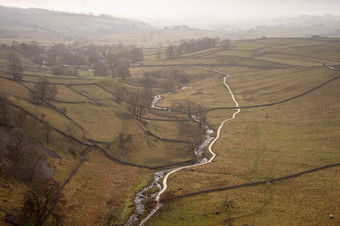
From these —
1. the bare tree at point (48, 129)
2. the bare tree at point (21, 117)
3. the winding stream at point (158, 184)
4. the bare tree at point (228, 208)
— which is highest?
the bare tree at point (21, 117)

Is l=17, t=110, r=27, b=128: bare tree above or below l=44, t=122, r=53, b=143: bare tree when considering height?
above

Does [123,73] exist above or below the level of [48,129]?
above

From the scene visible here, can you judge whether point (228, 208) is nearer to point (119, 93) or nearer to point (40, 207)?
point (40, 207)

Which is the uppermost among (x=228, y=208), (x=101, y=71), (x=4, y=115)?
(x=101, y=71)

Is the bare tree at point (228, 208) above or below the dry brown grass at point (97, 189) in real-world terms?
above

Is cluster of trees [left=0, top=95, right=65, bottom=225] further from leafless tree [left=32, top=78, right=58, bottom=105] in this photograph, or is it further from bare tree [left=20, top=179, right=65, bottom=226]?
leafless tree [left=32, top=78, right=58, bottom=105]

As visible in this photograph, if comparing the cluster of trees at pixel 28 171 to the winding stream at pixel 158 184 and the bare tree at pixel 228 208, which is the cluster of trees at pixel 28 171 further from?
the bare tree at pixel 228 208

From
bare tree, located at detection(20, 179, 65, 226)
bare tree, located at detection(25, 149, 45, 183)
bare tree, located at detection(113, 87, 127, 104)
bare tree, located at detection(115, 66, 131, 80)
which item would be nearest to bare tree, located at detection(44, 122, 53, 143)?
bare tree, located at detection(25, 149, 45, 183)

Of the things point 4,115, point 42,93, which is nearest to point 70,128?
point 4,115

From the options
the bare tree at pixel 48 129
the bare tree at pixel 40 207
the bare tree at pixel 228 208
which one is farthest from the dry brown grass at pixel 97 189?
the bare tree at pixel 228 208
